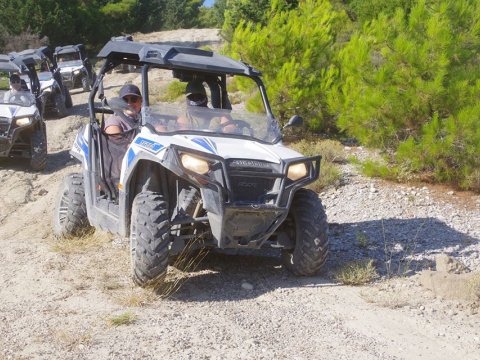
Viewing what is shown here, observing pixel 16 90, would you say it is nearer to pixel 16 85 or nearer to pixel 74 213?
pixel 16 85

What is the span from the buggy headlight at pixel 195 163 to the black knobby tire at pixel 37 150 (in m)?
7.24

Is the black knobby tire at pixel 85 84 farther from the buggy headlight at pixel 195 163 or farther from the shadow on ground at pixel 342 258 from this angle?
the buggy headlight at pixel 195 163

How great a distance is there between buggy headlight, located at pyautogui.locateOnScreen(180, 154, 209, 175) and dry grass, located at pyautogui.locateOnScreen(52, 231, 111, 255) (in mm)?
2276

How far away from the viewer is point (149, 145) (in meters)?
5.69

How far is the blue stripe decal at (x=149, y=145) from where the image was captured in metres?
5.56

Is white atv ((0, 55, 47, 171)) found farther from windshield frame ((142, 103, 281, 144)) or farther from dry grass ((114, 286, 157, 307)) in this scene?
dry grass ((114, 286, 157, 307))

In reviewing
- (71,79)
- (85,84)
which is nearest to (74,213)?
(71,79)

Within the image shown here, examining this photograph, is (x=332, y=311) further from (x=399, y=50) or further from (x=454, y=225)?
(x=399, y=50)

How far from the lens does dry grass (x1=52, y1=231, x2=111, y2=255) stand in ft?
23.2

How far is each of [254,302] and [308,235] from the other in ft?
2.49

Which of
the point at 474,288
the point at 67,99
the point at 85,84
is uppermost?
the point at 474,288

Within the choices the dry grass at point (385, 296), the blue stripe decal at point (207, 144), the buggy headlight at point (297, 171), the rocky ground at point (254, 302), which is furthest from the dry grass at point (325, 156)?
the blue stripe decal at point (207, 144)

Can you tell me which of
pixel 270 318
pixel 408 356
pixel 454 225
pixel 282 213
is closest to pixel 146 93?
pixel 282 213

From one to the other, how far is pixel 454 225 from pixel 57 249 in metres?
4.32
